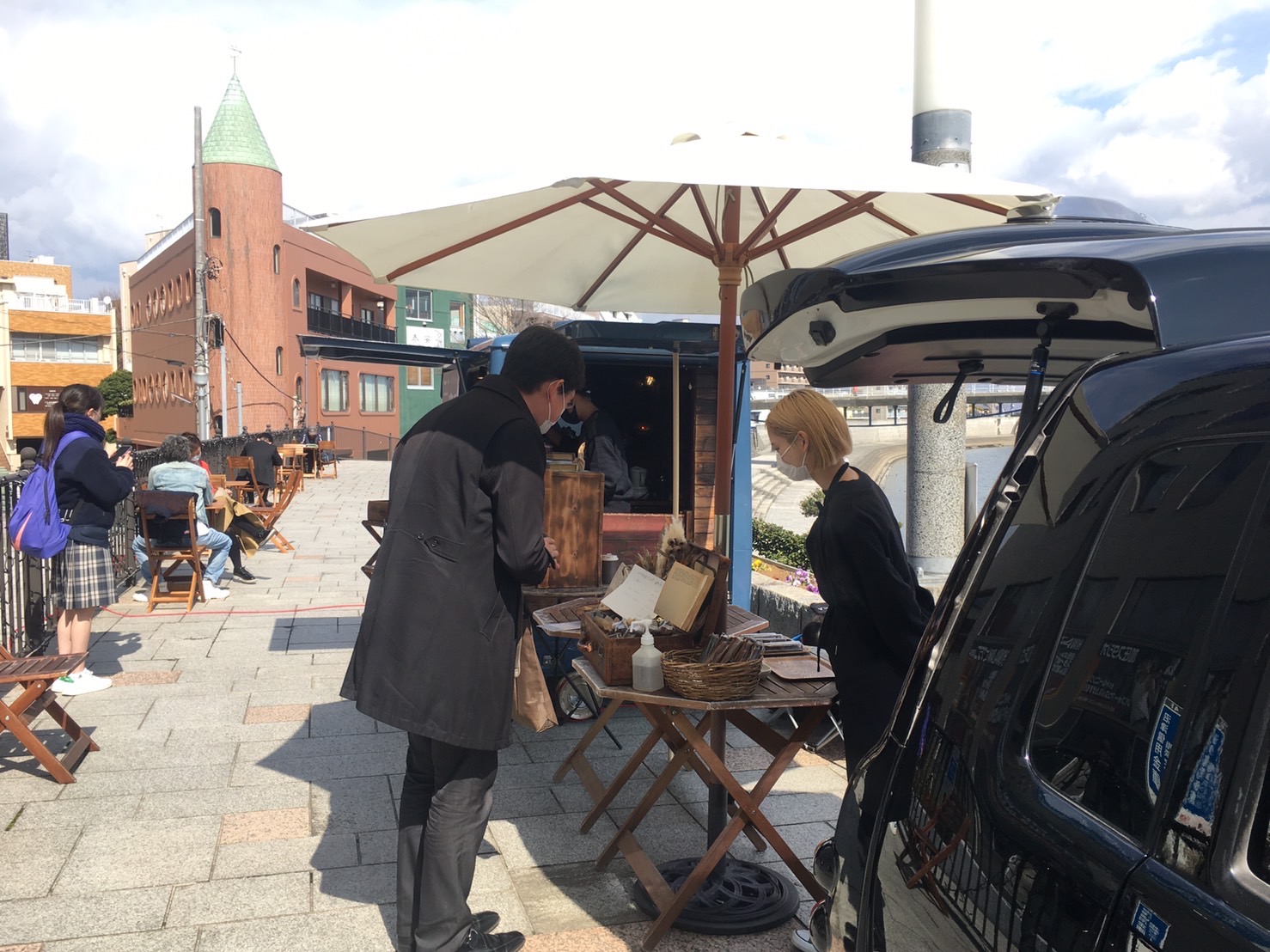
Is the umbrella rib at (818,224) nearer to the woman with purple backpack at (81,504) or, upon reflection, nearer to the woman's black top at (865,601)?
the woman's black top at (865,601)

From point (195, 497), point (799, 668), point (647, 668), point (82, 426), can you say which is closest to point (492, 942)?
point (647, 668)

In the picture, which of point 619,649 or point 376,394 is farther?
point 376,394

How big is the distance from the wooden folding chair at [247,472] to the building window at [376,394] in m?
32.1

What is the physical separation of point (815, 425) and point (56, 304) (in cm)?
7877

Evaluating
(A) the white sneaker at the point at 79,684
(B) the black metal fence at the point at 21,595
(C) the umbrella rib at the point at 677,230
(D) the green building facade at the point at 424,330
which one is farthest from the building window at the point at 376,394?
(C) the umbrella rib at the point at 677,230

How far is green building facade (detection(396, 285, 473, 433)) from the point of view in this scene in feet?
169

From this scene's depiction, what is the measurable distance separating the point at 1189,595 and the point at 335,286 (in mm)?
51285

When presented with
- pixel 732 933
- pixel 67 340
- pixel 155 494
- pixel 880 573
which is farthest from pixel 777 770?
pixel 67 340

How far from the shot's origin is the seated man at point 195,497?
948 cm

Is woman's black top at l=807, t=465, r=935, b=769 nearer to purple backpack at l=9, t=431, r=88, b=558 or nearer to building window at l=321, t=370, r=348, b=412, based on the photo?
purple backpack at l=9, t=431, r=88, b=558

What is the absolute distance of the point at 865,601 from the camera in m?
3.00

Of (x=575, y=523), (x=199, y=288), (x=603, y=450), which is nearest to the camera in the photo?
(x=575, y=523)

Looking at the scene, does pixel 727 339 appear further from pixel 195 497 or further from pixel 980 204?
pixel 195 497

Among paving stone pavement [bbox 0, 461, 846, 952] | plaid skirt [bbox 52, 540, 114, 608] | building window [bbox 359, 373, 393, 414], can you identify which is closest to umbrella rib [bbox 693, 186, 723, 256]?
paving stone pavement [bbox 0, 461, 846, 952]
